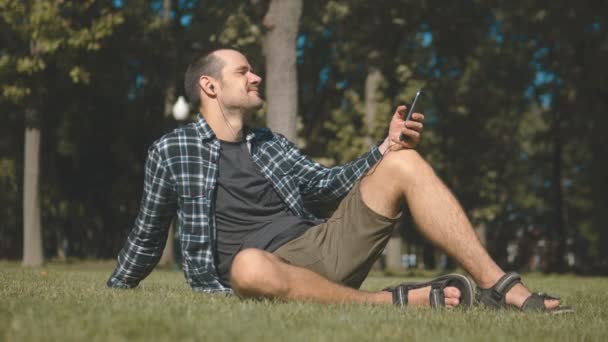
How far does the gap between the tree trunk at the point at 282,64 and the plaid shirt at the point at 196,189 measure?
7177 mm

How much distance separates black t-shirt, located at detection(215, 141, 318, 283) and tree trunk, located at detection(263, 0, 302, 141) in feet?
24.6

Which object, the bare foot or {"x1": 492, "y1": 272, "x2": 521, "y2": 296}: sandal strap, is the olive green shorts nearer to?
the bare foot

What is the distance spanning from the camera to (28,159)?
17859 millimetres

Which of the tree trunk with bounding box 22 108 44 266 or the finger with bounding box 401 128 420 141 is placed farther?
the tree trunk with bounding box 22 108 44 266

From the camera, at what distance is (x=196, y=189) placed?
5.10 meters

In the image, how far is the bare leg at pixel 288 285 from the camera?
438cm

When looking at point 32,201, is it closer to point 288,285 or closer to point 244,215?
point 244,215

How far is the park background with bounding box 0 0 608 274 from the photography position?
52.5 ft

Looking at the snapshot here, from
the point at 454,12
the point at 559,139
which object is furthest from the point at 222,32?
the point at 559,139

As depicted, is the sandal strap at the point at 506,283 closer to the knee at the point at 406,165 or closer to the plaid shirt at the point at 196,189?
the knee at the point at 406,165

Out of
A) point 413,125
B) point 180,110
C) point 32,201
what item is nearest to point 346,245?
point 413,125

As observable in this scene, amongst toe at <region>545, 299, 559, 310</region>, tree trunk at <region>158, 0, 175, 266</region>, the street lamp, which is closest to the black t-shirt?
toe at <region>545, 299, 559, 310</region>

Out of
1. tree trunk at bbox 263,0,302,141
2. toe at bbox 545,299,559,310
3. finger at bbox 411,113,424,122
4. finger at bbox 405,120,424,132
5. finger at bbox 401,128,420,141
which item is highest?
tree trunk at bbox 263,0,302,141

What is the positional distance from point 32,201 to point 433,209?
47.9ft
